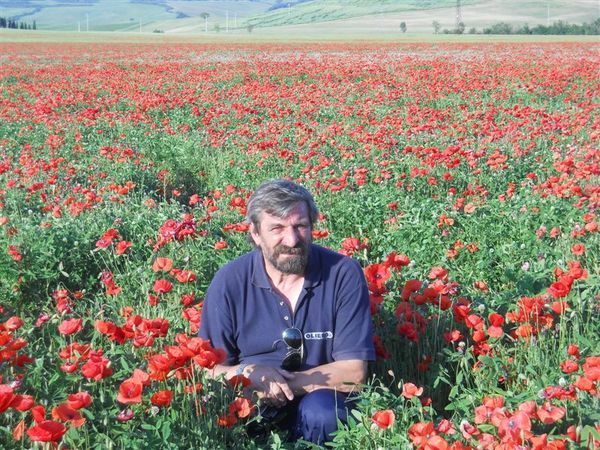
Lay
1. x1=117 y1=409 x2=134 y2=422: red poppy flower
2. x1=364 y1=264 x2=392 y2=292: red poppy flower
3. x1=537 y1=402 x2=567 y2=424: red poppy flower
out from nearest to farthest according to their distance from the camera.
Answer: x1=537 y1=402 x2=567 y2=424: red poppy flower
x1=117 y1=409 x2=134 y2=422: red poppy flower
x1=364 y1=264 x2=392 y2=292: red poppy flower

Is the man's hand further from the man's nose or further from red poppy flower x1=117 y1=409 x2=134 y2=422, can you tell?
red poppy flower x1=117 y1=409 x2=134 y2=422

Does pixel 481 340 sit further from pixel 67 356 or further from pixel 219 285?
pixel 67 356

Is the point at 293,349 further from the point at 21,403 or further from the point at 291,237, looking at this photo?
the point at 21,403

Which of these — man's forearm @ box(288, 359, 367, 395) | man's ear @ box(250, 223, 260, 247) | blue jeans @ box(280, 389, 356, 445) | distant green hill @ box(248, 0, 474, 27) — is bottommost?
blue jeans @ box(280, 389, 356, 445)

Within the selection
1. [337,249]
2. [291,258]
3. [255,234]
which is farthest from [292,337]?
[337,249]

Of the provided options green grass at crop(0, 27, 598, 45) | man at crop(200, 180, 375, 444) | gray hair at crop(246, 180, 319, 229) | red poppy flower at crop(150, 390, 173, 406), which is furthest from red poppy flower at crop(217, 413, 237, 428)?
green grass at crop(0, 27, 598, 45)

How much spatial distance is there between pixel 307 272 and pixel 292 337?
29 centimetres

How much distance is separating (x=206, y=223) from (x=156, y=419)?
9.37 feet

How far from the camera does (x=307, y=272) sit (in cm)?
318

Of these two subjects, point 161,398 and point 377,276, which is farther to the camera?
point 377,276

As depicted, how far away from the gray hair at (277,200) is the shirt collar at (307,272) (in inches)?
6.1

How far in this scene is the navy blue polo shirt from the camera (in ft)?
10.3

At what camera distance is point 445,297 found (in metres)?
3.37

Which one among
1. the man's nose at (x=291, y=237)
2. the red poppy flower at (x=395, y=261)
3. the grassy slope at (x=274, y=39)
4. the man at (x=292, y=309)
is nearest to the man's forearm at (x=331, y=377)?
the man at (x=292, y=309)
